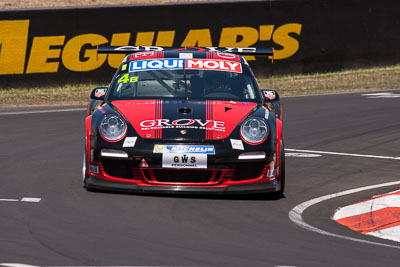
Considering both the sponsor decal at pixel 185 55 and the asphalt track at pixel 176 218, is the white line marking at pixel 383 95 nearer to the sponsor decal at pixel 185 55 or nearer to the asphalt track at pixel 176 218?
the asphalt track at pixel 176 218

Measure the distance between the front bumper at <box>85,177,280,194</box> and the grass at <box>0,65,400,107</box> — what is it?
354 inches

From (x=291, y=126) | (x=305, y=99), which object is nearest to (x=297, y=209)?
(x=291, y=126)

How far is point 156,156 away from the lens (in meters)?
8.05

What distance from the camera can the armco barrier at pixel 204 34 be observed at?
59.4ft

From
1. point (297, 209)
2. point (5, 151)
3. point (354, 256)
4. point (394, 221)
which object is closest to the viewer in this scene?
point (354, 256)

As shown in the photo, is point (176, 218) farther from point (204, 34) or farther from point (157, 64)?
point (204, 34)

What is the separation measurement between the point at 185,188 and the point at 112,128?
846 mm

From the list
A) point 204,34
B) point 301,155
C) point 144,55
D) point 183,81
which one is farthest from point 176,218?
point 204,34

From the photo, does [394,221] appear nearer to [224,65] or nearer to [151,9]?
[224,65]

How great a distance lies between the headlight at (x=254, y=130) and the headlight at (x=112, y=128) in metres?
1.05

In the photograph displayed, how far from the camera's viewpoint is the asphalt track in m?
6.00

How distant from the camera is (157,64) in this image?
378 inches

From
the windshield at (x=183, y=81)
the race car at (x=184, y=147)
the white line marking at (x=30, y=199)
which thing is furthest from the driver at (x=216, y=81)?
the white line marking at (x=30, y=199)

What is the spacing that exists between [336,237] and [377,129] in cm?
691
